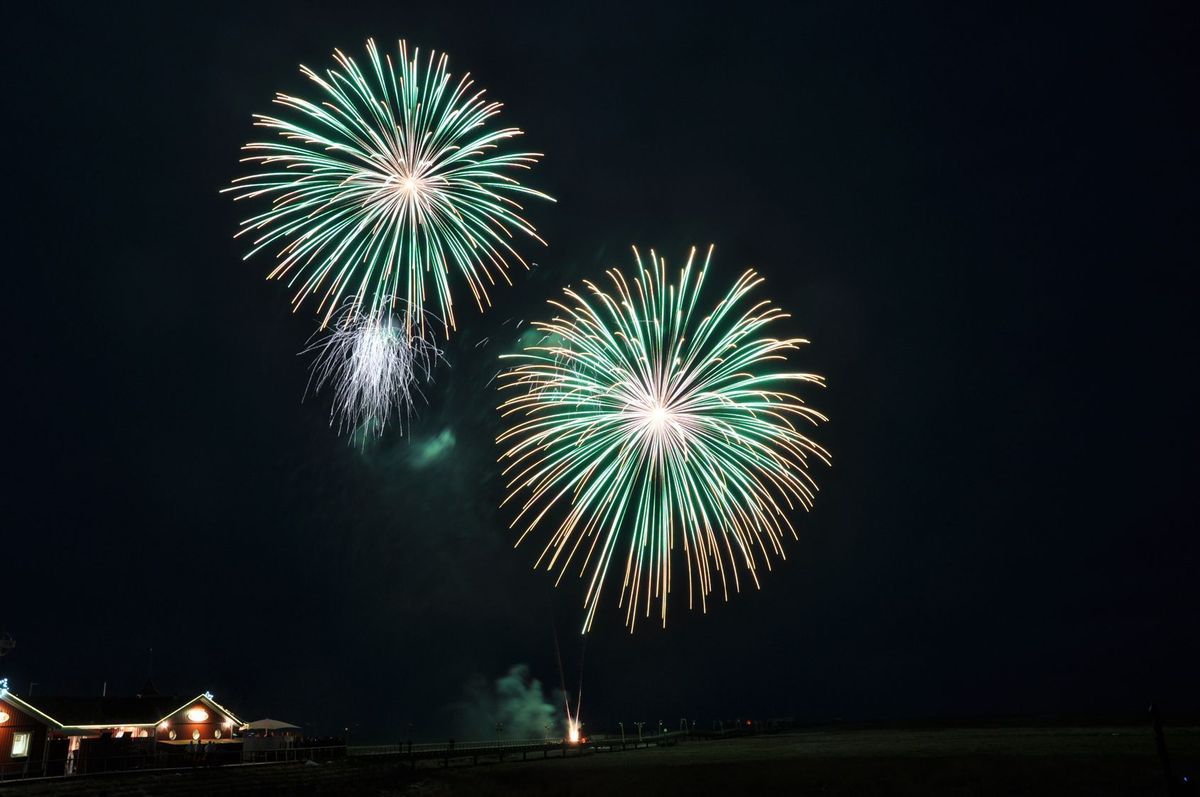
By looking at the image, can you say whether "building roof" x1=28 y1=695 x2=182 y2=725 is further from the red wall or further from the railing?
the railing

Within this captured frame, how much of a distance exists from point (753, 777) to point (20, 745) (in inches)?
1481

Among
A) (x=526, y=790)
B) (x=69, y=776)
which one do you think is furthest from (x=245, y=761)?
(x=526, y=790)

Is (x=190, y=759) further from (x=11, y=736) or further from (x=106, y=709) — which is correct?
(x=106, y=709)

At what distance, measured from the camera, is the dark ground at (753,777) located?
1329 inches

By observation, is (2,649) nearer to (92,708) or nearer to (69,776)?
(92,708)

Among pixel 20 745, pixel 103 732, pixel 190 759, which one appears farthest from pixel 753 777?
pixel 103 732

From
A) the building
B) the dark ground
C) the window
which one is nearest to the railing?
the building

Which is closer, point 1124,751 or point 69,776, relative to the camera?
point 69,776

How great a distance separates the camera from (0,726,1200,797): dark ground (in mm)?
33750

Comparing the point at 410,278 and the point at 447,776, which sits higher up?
the point at 410,278

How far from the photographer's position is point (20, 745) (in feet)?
151

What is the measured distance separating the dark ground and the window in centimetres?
1010

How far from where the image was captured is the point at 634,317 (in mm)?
32906

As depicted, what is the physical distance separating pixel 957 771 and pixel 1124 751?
12.1 meters
